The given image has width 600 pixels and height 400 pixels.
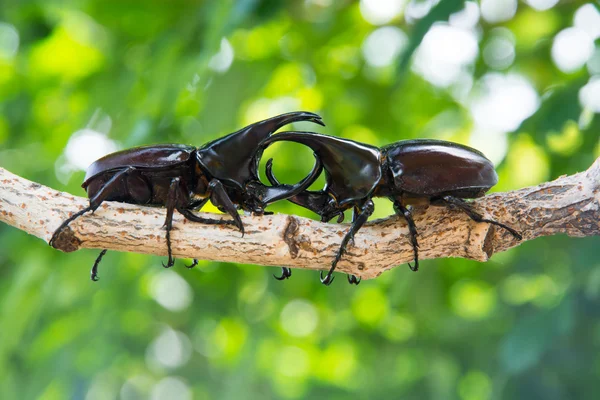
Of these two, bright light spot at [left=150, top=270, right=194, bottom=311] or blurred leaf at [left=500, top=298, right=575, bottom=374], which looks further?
A: bright light spot at [left=150, top=270, right=194, bottom=311]

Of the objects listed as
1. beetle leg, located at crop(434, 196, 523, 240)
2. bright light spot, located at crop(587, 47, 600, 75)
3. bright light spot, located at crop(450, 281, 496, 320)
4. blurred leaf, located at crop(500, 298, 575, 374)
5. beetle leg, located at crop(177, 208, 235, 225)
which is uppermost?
bright light spot, located at crop(587, 47, 600, 75)

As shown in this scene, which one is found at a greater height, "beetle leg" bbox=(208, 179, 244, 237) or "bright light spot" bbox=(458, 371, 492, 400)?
"beetle leg" bbox=(208, 179, 244, 237)

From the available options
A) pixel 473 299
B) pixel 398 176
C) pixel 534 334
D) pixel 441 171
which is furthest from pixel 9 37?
pixel 473 299

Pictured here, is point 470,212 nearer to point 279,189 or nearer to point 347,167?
point 347,167

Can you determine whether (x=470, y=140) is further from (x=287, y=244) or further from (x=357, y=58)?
(x=287, y=244)

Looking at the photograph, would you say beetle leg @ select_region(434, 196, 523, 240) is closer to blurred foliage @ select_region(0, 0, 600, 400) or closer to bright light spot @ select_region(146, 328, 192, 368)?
blurred foliage @ select_region(0, 0, 600, 400)

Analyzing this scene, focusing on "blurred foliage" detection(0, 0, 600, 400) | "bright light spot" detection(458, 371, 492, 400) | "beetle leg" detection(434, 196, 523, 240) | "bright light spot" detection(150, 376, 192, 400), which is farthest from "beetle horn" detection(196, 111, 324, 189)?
"bright light spot" detection(150, 376, 192, 400)

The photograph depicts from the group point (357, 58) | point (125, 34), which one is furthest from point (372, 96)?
point (125, 34)

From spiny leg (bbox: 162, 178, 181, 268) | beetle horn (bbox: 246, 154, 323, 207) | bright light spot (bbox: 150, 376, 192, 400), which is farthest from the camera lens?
bright light spot (bbox: 150, 376, 192, 400)
